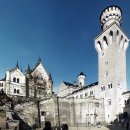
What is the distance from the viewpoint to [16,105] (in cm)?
5788

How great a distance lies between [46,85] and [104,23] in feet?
82.4

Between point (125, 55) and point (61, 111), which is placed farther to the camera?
point (125, 55)

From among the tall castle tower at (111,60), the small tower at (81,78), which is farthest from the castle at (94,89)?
the small tower at (81,78)

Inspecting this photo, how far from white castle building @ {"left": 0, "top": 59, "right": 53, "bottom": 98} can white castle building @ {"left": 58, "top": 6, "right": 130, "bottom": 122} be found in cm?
1256

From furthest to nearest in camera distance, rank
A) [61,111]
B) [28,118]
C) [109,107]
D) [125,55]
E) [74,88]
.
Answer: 1. [74,88]
2. [125,55]
3. [109,107]
4. [61,111]
5. [28,118]

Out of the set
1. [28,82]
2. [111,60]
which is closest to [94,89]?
[111,60]

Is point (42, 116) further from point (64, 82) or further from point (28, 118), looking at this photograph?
point (64, 82)

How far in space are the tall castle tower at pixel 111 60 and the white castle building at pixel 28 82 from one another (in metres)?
17.6

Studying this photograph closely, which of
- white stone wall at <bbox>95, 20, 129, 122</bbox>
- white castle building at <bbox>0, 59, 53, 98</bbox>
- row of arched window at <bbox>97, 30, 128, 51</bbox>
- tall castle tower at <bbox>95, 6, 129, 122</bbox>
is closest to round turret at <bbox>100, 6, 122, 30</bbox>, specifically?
tall castle tower at <bbox>95, 6, 129, 122</bbox>

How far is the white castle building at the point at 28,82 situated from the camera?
74750 mm

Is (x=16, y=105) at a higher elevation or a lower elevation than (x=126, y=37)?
lower

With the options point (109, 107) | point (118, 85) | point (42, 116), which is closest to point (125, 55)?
point (118, 85)

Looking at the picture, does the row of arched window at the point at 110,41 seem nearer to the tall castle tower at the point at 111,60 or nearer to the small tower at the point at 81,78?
the tall castle tower at the point at 111,60

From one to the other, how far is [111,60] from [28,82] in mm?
24277
